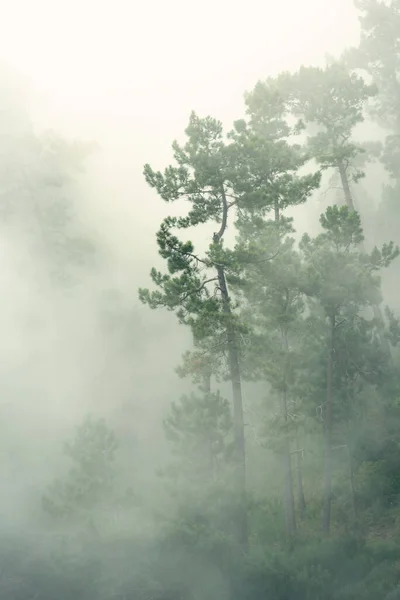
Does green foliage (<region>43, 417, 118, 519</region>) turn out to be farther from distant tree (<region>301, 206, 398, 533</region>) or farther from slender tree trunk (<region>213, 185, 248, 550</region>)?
distant tree (<region>301, 206, 398, 533</region>)

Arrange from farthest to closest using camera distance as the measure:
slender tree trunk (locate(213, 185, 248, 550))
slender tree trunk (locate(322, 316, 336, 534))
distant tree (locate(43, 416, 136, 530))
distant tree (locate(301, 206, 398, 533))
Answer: distant tree (locate(43, 416, 136, 530)) < slender tree trunk (locate(322, 316, 336, 534)) < distant tree (locate(301, 206, 398, 533)) < slender tree trunk (locate(213, 185, 248, 550))

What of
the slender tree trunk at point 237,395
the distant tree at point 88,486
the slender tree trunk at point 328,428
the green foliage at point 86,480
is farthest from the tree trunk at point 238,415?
the green foliage at point 86,480

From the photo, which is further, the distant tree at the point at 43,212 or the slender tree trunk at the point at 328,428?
the distant tree at the point at 43,212

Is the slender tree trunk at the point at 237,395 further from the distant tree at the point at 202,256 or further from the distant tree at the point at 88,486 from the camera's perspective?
the distant tree at the point at 88,486

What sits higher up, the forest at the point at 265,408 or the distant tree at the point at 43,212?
the distant tree at the point at 43,212

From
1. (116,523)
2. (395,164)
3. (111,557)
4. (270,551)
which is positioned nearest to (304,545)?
(270,551)

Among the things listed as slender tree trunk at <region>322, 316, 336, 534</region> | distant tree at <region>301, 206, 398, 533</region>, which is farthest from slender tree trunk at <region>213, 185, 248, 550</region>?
slender tree trunk at <region>322, 316, 336, 534</region>

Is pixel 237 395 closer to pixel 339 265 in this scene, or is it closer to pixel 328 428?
pixel 328 428

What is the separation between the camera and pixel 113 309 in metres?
56.5

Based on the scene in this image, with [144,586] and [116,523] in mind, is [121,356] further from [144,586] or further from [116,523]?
[144,586]

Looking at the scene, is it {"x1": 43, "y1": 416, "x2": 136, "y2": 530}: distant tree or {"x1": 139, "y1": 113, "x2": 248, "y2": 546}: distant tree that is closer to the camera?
{"x1": 139, "y1": 113, "x2": 248, "y2": 546}: distant tree

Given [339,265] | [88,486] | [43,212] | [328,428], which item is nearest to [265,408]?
[328,428]

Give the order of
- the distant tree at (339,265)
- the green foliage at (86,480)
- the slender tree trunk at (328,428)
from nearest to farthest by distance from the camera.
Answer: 1. the distant tree at (339,265)
2. the slender tree trunk at (328,428)
3. the green foliage at (86,480)

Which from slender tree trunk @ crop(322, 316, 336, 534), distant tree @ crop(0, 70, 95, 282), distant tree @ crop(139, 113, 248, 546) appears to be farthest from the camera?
distant tree @ crop(0, 70, 95, 282)
